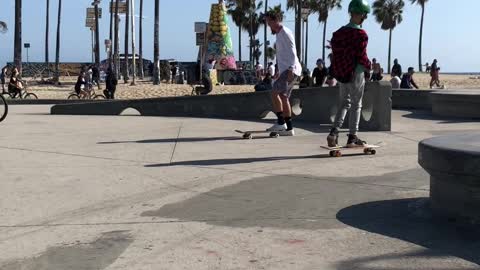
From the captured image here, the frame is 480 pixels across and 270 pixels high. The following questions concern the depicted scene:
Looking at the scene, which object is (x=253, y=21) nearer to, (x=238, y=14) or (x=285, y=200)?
(x=238, y=14)

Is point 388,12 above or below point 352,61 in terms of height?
above

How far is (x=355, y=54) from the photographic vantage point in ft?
24.6

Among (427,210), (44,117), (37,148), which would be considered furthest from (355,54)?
(44,117)

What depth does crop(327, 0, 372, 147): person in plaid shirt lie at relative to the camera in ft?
24.6

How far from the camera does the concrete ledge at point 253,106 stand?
33.9 feet

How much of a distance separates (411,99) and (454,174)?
12.8m

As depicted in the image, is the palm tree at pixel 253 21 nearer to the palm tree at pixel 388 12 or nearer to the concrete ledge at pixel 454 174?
the palm tree at pixel 388 12

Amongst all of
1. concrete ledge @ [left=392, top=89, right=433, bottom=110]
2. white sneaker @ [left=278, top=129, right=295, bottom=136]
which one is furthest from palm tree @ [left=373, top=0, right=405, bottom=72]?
white sneaker @ [left=278, top=129, right=295, bottom=136]

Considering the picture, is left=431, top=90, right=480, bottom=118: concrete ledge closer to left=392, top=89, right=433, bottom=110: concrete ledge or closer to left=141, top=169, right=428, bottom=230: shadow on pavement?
left=392, top=89, right=433, bottom=110: concrete ledge

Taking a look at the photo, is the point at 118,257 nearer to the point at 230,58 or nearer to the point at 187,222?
the point at 187,222

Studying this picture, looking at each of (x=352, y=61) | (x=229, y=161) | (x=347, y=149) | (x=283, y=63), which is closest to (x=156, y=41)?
(x=283, y=63)

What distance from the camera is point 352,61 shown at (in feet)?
24.6

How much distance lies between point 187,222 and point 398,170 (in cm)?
289

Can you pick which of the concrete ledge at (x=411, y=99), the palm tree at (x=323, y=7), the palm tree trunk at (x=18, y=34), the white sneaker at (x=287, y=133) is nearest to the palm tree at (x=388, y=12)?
the palm tree at (x=323, y=7)
